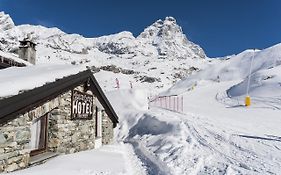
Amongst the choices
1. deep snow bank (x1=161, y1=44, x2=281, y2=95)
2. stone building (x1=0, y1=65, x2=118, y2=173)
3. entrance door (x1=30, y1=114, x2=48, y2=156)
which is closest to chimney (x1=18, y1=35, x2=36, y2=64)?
stone building (x1=0, y1=65, x2=118, y2=173)

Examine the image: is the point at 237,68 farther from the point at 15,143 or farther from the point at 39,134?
the point at 15,143

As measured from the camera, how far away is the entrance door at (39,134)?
29.9ft

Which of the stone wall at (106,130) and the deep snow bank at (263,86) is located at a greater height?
the deep snow bank at (263,86)

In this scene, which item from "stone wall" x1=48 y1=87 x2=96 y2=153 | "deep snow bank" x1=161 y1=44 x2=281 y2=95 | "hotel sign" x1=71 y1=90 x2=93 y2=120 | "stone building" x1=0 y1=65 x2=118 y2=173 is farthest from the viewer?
"deep snow bank" x1=161 y1=44 x2=281 y2=95

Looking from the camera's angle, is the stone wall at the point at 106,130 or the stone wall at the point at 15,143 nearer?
the stone wall at the point at 15,143

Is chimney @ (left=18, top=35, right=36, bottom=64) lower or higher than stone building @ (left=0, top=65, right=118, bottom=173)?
higher

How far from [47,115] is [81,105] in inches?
77.0

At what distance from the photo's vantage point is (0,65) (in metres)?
16.0

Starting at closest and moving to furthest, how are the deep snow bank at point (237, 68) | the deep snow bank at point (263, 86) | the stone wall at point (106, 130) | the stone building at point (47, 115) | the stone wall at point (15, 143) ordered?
the stone wall at point (15, 143) < the stone building at point (47, 115) < the stone wall at point (106, 130) < the deep snow bank at point (263, 86) < the deep snow bank at point (237, 68)

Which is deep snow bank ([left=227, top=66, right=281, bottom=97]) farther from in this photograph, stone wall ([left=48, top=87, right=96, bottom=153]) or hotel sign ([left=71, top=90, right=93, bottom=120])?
stone wall ([left=48, top=87, right=96, bottom=153])

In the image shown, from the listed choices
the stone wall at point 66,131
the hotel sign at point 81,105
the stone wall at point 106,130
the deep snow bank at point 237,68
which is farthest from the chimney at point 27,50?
the deep snow bank at point 237,68

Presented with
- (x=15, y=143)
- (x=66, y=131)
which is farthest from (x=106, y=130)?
(x=15, y=143)

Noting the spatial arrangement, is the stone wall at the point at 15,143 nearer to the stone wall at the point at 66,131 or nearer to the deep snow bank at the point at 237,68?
the stone wall at the point at 66,131

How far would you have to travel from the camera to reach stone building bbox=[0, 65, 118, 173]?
23.0 feet
